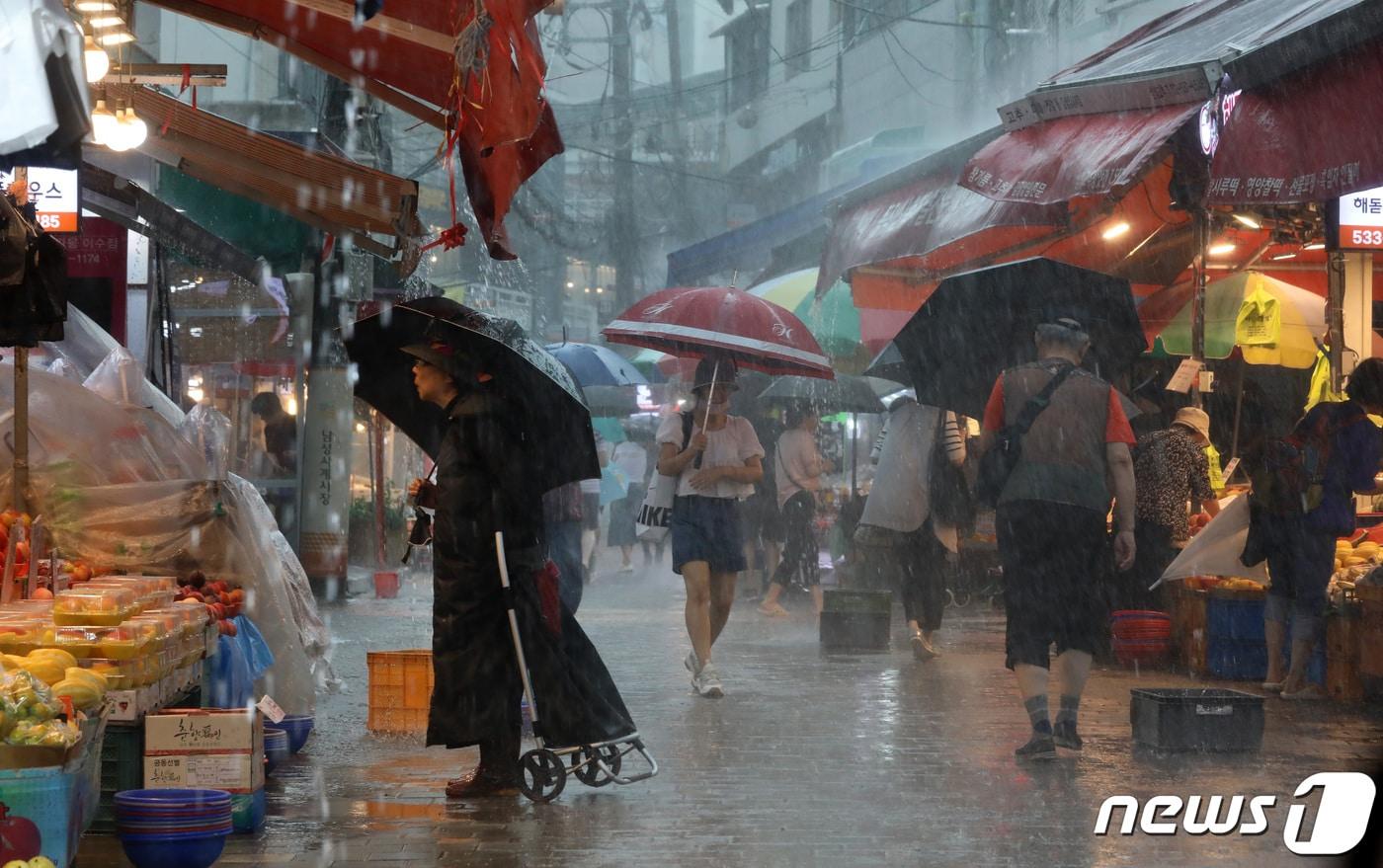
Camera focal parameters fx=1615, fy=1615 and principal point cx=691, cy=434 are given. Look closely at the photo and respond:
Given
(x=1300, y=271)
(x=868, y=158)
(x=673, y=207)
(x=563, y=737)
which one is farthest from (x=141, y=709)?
(x=673, y=207)

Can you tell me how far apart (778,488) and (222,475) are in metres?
11.3

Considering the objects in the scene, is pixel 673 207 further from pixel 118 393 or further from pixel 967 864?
pixel 967 864

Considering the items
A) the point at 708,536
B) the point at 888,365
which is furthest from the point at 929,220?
the point at 708,536

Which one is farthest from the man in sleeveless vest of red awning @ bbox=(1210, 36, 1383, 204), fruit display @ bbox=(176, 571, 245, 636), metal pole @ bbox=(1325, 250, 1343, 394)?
metal pole @ bbox=(1325, 250, 1343, 394)

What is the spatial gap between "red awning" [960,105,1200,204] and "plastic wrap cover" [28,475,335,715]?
5.59 meters

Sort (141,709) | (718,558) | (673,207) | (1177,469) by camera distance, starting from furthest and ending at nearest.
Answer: (673,207)
(1177,469)
(718,558)
(141,709)

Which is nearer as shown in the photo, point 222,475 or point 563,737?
point 563,737

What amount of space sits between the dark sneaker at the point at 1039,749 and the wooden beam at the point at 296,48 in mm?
4218

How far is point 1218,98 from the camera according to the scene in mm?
9812

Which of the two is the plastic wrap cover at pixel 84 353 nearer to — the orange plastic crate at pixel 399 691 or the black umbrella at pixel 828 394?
the orange plastic crate at pixel 399 691

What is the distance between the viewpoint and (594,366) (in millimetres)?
18500

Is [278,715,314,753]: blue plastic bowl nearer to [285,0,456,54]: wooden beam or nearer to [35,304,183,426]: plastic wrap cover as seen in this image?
[35,304,183,426]: plastic wrap cover

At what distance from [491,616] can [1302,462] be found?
5.98 m

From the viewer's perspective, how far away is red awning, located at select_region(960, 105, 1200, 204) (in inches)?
402
